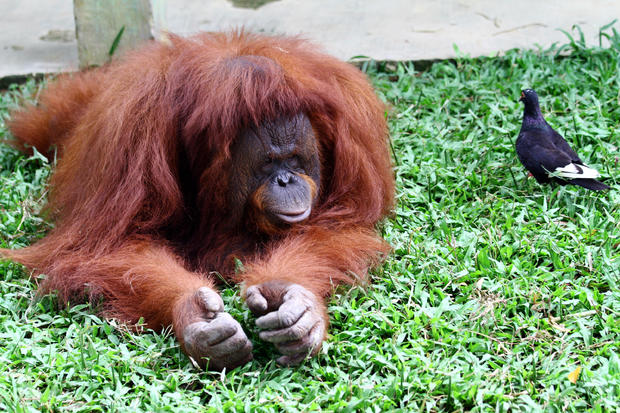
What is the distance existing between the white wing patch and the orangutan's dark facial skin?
3.85 ft

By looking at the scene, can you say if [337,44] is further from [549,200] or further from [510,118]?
[549,200]

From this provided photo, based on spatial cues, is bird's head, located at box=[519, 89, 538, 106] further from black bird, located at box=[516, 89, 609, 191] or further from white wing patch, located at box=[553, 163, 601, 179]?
white wing patch, located at box=[553, 163, 601, 179]

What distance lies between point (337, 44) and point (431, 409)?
338cm

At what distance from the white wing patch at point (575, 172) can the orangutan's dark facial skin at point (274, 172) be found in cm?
117

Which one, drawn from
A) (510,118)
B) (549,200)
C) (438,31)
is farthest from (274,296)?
(438,31)

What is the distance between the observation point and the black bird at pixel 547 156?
352 centimetres

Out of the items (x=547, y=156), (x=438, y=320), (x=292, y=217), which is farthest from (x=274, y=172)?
(x=547, y=156)

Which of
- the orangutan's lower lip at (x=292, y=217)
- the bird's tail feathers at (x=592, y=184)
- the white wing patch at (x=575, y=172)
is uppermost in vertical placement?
the white wing patch at (x=575, y=172)

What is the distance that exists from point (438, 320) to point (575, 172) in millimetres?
1136

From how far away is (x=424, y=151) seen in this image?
4.21 meters

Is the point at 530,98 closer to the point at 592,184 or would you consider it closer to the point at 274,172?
the point at 592,184

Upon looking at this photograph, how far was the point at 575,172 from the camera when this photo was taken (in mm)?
3523

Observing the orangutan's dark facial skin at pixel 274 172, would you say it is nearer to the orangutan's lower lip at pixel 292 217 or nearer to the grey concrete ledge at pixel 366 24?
the orangutan's lower lip at pixel 292 217

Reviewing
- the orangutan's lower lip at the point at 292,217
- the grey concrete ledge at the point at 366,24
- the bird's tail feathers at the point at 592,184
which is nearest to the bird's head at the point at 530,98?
the bird's tail feathers at the point at 592,184
